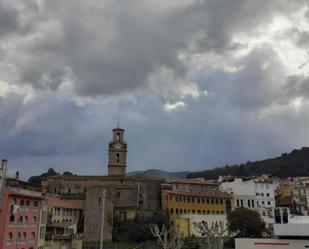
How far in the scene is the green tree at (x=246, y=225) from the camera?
6253cm

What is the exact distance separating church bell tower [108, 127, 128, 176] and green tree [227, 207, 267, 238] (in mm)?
30205

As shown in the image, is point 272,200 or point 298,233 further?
point 272,200

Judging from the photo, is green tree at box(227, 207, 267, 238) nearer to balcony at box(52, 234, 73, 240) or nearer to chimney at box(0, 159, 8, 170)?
balcony at box(52, 234, 73, 240)

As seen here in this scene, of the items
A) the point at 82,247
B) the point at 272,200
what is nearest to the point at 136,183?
the point at 82,247

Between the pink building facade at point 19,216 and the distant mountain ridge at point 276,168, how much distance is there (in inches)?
4341

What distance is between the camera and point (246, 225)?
2474 inches

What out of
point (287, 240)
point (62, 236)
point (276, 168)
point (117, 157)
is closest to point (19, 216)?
point (62, 236)

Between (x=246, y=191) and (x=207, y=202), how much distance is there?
37.3 feet

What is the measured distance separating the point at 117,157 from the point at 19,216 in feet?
127

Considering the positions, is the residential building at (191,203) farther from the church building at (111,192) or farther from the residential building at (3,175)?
the residential building at (3,175)

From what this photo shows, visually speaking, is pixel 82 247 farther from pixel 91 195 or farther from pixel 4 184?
pixel 4 184

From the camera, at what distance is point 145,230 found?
65.8m

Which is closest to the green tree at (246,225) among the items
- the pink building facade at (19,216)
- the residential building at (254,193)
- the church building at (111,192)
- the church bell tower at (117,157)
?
the residential building at (254,193)

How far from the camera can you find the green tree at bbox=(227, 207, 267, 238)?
62.5 metres
